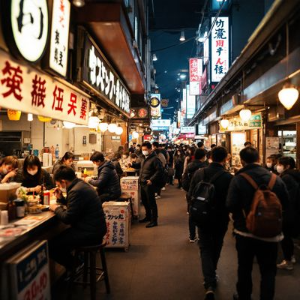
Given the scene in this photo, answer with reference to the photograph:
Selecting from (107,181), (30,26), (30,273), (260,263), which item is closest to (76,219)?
(30,273)

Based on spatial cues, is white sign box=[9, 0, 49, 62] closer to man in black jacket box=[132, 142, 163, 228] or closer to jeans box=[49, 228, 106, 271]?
jeans box=[49, 228, 106, 271]

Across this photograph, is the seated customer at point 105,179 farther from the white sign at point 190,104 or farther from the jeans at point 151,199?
the white sign at point 190,104

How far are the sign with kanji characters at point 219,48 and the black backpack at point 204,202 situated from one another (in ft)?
41.0

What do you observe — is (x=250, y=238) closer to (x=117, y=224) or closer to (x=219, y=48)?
(x=117, y=224)

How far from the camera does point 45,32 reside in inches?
188

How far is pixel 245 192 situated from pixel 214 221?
96cm

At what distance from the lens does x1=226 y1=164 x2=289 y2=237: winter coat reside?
420 centimetres

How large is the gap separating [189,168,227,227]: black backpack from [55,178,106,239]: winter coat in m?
1.52

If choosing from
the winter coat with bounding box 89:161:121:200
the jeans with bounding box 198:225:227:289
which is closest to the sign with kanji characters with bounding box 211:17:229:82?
the winter coat with bounding box 89:161:121:200

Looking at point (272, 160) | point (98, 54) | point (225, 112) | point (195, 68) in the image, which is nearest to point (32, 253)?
point (98, 54)

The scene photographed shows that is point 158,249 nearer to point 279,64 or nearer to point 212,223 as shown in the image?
point 212,223

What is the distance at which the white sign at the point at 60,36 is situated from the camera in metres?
5.10

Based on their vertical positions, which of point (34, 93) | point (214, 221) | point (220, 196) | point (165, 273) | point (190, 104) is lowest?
point (165, 273)

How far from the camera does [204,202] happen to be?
4875mm
